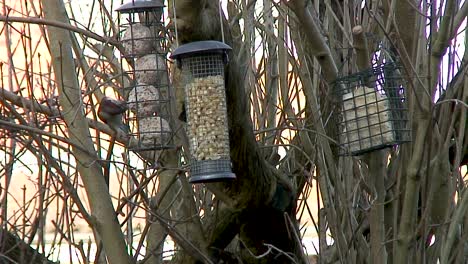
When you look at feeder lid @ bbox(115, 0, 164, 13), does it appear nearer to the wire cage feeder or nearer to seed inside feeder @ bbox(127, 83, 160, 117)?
seed inside feeder @ bbox(127, 83, 160, 117)

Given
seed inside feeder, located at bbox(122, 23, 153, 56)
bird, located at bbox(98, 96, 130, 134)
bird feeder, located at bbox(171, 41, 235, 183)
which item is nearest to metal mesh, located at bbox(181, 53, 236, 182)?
bird feeder, located at bbox(171, 41, 235, 183)

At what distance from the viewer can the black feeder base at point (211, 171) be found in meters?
3.23

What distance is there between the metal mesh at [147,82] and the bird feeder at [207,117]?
7.1 inches

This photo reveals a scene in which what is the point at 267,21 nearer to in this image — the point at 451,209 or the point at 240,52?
the point at 240,52

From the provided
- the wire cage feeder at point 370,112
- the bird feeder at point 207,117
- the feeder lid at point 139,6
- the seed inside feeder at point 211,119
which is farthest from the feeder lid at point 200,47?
the wire cage feeder at point 370,112

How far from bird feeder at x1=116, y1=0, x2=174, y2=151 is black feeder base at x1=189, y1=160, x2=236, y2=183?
0.60 ft

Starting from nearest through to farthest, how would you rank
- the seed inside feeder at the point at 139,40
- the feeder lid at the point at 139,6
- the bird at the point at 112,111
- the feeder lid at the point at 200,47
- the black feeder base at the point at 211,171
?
the feeder lid at the point at 200,47, the black feeder base at the point at 211,171, the feeder lid at the point at 139,6, the seed inside feeder at the point at 139,40, the bird at the point at 112,111

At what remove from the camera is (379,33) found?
400 centimetres

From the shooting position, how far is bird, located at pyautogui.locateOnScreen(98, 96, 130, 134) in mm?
3688

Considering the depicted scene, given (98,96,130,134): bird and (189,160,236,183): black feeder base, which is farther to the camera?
(98,96,130,134): bird

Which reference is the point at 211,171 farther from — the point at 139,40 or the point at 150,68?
the point at 139,40

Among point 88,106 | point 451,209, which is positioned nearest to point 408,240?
point 451,209

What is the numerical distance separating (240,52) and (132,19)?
0.87m

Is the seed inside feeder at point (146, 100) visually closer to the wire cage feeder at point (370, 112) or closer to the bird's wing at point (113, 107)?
the bird's wing at point (113, 107)
